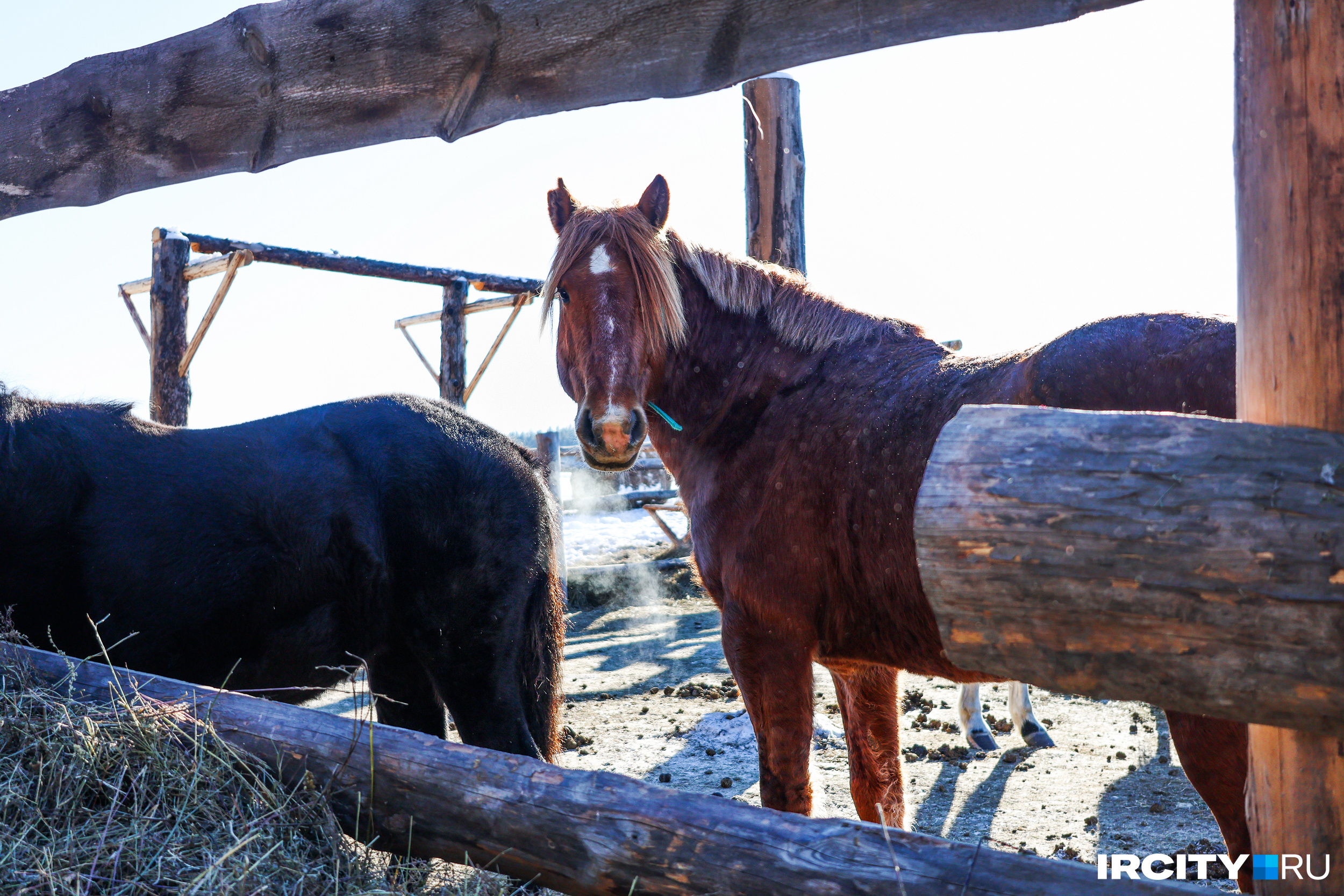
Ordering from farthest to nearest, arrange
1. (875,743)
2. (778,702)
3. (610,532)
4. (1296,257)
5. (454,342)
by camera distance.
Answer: (610,532), (454,342), (875,743), (778,702), (1296,257)

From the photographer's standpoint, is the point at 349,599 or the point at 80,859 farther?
the point at 349,599

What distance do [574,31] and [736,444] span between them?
1.47 metres

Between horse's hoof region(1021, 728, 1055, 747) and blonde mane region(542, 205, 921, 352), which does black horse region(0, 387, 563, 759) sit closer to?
blonde mane region(542, 205, 921, 352)

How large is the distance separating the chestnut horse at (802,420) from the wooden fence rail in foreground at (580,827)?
88cm

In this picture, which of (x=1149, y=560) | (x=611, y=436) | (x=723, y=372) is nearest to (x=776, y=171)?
(x=723, y=372)

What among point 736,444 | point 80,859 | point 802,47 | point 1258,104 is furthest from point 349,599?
point 1258,104

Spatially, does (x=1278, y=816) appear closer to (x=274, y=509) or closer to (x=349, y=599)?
(x=349, y=599)

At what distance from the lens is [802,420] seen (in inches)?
107

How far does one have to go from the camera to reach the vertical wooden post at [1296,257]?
1278 mm

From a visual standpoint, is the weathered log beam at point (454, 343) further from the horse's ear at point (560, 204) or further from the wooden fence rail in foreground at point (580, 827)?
the wooden fence rail in foreground at point (580, 827)

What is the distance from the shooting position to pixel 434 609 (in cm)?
328

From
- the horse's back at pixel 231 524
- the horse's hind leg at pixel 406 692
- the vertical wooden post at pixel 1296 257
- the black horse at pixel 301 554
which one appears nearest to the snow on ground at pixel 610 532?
the horse's hind leg at pixel 406 692

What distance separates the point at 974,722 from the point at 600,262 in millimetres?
3763

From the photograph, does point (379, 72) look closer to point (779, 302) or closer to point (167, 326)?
point (779, 302)
